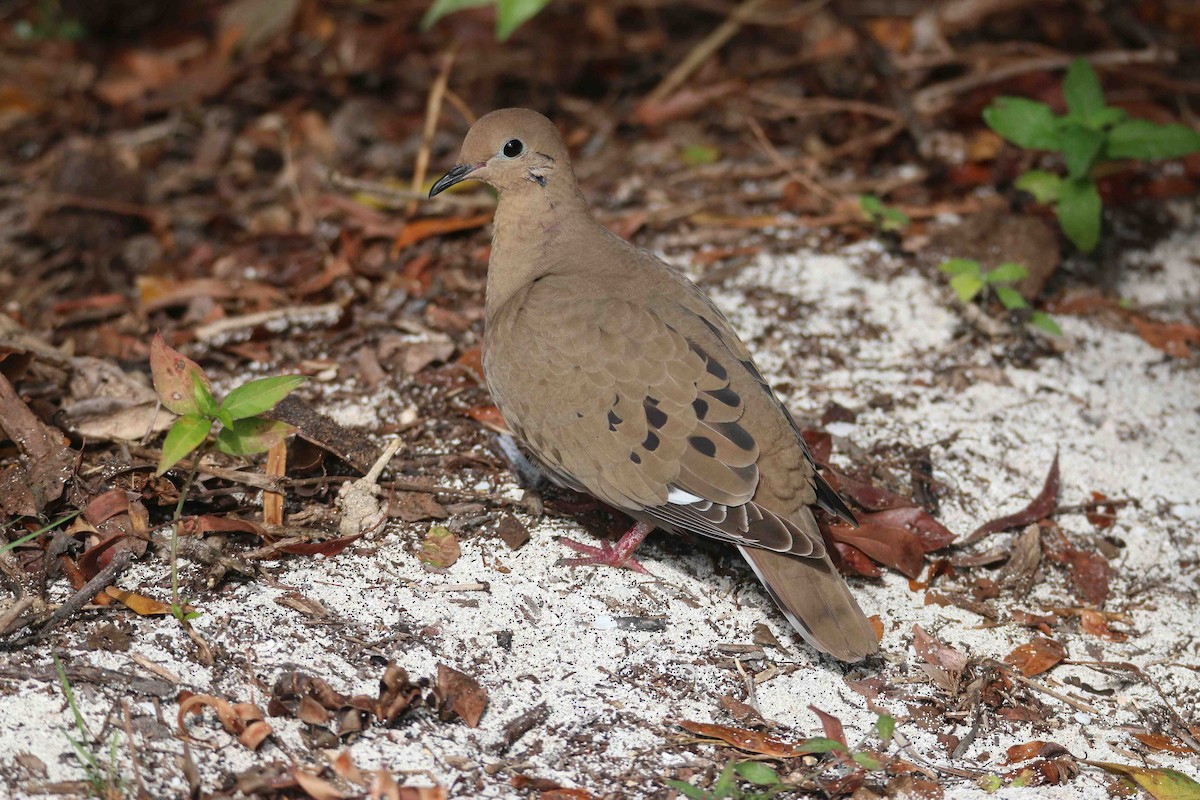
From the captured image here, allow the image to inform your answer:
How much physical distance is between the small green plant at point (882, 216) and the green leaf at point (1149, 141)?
2.65 feet

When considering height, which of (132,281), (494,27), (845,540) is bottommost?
(845,540)

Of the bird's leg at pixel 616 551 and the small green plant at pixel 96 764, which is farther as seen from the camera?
the bird's leg at pixel 616 551

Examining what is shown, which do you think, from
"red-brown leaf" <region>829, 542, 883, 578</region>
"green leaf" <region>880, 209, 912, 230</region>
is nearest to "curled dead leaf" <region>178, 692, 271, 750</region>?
"red-brown leaf" <region>829, 542, 883, 578</region>

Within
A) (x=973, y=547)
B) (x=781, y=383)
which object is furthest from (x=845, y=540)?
(x=781, y=383)

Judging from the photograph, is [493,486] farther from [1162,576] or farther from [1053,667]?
[1162,576]

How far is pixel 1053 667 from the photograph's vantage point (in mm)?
3326

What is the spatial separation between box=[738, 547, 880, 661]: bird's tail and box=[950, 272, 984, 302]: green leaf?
1604 millimetres

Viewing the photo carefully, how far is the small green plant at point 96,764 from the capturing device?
2.45 metres

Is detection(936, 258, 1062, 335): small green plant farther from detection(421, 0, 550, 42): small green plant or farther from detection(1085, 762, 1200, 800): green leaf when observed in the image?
detection(421, 0, 550, 42): small green plant

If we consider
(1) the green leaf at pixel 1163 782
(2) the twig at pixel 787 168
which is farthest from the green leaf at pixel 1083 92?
(1) the green leaf at pixel 1163 782

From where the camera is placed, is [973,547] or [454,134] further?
[454,134]

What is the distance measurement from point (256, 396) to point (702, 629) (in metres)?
1.37

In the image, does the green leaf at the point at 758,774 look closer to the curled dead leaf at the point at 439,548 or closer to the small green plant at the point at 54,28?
the curled dead leaf at the point at 439,548

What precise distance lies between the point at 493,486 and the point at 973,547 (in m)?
1.55
